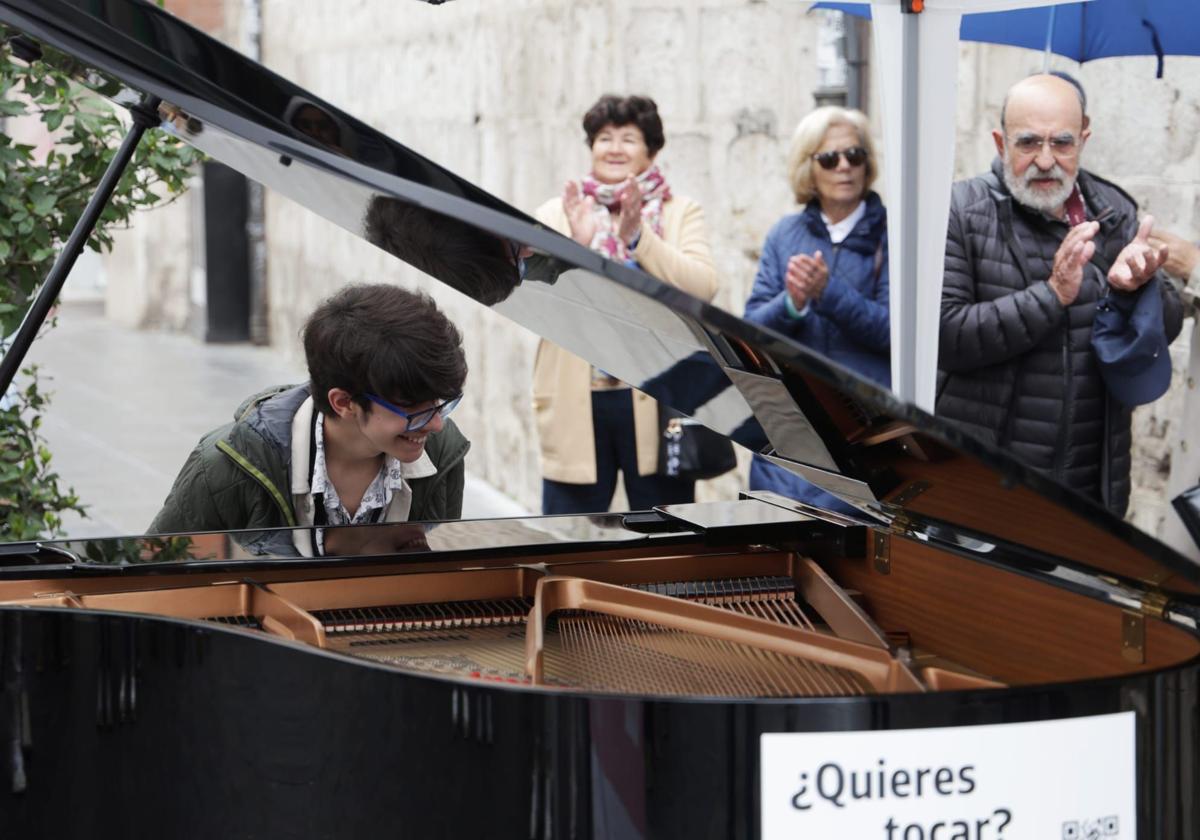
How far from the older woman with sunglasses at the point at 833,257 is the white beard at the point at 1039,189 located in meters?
0.49

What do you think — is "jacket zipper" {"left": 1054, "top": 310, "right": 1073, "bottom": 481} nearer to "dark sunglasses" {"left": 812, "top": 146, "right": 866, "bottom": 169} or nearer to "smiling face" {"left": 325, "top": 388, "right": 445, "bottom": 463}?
"dark sunglasses" {"left": 812, "top": 146, "right": 866, "bottom": 169}

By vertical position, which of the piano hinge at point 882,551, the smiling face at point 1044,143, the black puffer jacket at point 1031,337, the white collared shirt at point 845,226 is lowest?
the piano hinge at point 882,551

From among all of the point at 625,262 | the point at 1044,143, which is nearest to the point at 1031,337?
the point at 1044,143

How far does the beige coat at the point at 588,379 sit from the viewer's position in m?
4.71

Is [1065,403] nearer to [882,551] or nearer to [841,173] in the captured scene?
[841,173]

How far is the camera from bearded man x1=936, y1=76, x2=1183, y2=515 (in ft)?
13.2

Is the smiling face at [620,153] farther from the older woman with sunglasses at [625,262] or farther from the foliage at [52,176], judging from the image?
the foliage at [52,176]

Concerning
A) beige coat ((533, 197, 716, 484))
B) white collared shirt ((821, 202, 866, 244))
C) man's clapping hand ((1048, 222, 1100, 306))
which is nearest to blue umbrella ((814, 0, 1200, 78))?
white collared shirt ((821, 202, 866, 244))

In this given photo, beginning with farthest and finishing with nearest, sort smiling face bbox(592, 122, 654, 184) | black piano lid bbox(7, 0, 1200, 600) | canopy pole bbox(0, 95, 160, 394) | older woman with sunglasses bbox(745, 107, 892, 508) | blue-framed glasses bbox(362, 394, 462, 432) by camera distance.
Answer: smiling face bbox(592, 122, 654, 184), older woman with sunglasses bbox(745, 107, 892, 508), blue-framed glasses bbox(362, 394, 462, 432), canopy pole bbox(0, 95, 160, 394), black piano lid bbox(7, 0, 1200, 600)

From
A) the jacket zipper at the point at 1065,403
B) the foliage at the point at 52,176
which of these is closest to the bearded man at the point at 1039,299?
the jacket zipper at the point at 1065,403

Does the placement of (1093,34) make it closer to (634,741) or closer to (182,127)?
(182,127)

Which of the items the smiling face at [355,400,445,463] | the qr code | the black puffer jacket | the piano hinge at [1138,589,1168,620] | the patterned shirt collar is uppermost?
the black puffer jacket

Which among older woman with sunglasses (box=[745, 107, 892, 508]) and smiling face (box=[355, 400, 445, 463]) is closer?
smiling face (box=[355, 400, 445, 463])

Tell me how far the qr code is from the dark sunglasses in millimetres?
2771
